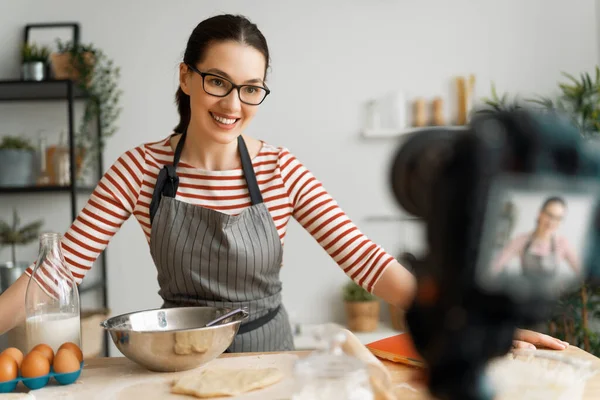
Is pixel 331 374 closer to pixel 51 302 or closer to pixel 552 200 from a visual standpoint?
pixel 552 200

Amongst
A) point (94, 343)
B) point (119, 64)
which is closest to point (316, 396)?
point (94, 343)

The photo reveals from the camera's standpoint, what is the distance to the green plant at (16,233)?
3180 millimetres

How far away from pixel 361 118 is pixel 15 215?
6.29 feet

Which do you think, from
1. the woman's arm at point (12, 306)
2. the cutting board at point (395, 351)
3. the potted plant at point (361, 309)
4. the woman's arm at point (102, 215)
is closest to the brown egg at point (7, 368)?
the woman's arm at point (12, 306)

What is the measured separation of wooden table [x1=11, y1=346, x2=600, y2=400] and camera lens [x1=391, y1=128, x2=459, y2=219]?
558mm

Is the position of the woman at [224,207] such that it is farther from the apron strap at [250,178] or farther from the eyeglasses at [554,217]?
the eyeglasses at [554,217]

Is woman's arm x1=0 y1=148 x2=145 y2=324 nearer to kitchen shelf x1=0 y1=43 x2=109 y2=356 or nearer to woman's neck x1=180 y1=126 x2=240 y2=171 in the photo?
woman's neck x1=180 y1=126 x2=240 y2=171

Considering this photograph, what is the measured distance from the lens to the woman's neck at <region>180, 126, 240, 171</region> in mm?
1545

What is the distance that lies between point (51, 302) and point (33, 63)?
2364 mm

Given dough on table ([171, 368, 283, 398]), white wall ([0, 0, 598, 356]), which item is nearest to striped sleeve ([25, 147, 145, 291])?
dough on table ([171, 368, 283, 398])

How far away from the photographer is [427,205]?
16.5 inches

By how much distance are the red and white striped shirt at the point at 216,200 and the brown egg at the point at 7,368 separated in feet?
1.35

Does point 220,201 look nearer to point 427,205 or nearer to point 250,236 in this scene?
point 250,236

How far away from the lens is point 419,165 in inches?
16.7
